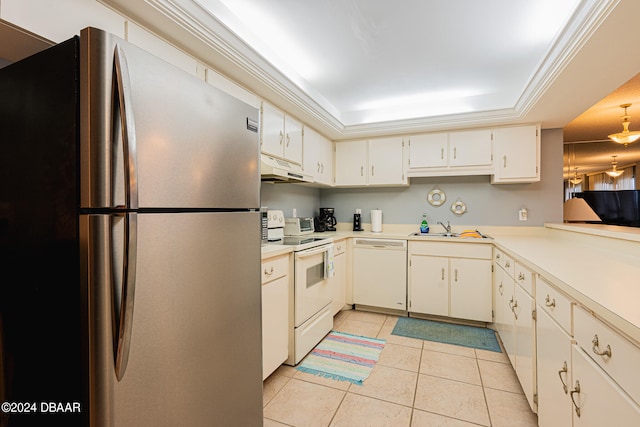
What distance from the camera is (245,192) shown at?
1.31 meters

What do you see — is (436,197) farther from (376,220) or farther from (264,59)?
(264,59)

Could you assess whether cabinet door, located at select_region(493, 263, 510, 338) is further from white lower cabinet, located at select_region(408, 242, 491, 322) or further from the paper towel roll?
the paper towel roll

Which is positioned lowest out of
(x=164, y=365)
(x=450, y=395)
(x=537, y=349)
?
(x=450, y=395)

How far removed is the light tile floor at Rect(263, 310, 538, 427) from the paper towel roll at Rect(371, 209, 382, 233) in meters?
1.64

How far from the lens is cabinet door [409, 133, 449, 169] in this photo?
11.1ft

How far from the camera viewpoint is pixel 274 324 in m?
2.03

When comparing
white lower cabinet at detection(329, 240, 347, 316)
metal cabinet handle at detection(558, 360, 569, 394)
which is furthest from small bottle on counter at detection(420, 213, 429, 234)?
metal cabinet handle at detection(558, 360, 569, 394)

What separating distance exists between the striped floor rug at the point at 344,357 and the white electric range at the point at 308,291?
0.08 m

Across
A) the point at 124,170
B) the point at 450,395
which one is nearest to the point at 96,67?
the point at 124,170

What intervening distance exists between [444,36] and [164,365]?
99.0 inches

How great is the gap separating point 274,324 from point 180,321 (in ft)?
3.70

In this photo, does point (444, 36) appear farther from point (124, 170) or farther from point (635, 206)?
point (635, 206)

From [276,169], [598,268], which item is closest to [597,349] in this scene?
[598,268]

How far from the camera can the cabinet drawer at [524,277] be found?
1676 millimetres
